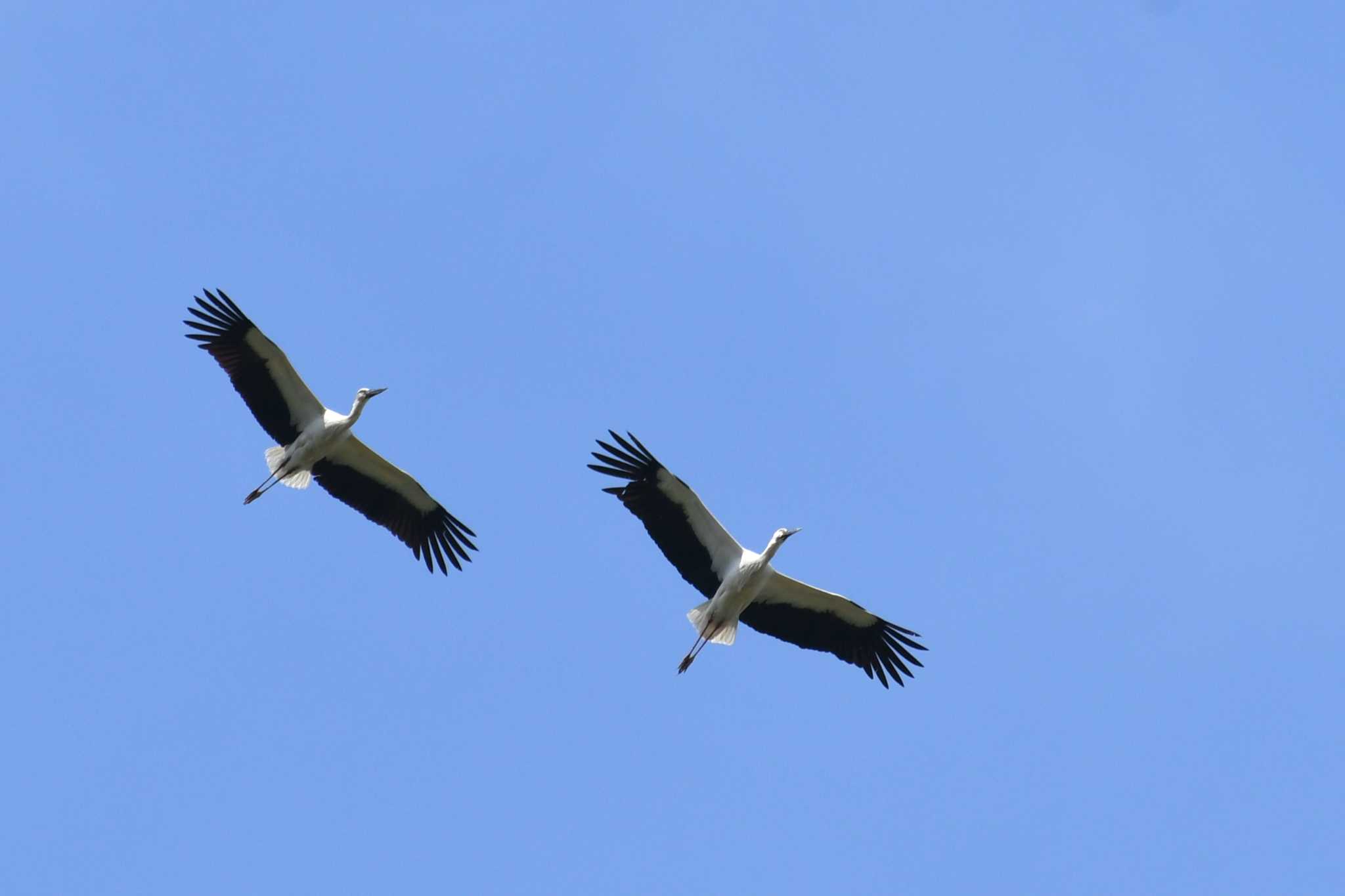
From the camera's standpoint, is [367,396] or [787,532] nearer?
[787,532]

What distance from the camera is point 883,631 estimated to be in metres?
25.2

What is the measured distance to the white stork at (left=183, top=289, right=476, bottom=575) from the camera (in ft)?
84.7

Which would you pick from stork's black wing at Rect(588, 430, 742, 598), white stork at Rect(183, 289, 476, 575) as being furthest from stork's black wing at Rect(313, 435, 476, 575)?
stork's black wing at Rect(588, 430, 742, 598)

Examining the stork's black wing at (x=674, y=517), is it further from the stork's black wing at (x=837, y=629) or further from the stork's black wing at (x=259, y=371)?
the stork's black wing at (x=259, y=371)

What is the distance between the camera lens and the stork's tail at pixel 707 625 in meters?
24.3

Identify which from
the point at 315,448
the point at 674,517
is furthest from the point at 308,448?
the point at 674,517

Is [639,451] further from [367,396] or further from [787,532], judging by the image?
[367,396]

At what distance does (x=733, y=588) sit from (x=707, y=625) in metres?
0.61

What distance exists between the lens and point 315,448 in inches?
1023

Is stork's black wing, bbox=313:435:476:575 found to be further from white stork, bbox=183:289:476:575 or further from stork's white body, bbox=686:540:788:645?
stork's white body, bbox=686:540:788:645

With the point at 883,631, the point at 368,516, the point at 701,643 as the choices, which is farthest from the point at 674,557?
the point at 368,516

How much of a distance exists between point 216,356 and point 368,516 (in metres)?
3.12

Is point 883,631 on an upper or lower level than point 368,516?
upper

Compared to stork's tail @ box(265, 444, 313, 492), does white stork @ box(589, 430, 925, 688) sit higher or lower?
higher
